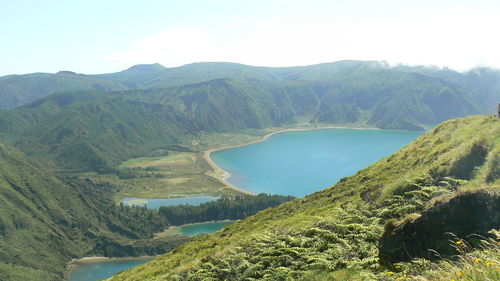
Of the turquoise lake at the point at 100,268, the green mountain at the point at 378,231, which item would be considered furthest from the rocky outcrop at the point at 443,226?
the turquoise lake at the point at 100,268

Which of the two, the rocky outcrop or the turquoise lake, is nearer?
the rocky outcrop

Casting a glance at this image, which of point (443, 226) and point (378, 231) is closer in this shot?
point (443, 226)

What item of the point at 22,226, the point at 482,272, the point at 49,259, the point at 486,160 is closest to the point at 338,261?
the point at 482,272

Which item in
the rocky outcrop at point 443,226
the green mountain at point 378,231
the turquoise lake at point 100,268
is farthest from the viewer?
the turquoise lake at point 100,268

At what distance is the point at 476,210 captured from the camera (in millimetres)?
14391

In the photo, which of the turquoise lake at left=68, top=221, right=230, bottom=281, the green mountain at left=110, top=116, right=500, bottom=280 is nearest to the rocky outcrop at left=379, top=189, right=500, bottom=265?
the green mountain at left=110, top=116, right=500, bottom=280

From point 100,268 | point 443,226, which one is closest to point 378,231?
point 443,226

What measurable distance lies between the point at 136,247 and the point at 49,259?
135ft

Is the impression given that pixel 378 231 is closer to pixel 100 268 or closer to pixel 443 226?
pixel 443 226

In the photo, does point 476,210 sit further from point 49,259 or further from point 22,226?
point 22,226

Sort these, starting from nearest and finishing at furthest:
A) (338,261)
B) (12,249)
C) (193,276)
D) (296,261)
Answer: (338,261) < (296,261) < (193,276) < (12,249)

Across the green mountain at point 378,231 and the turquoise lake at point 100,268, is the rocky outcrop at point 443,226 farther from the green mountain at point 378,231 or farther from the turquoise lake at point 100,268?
the turquoise lake at point 100,268

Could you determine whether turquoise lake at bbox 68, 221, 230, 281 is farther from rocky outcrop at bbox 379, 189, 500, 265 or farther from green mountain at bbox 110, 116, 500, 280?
rocky outcrop at bbox 379, 189, 500, 265

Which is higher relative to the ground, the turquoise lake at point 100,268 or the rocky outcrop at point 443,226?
the rocky outcrop at point 443,226
